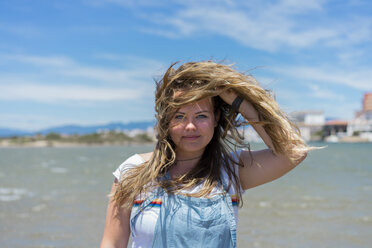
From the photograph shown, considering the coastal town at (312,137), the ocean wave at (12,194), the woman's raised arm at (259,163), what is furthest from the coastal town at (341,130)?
the woman's raised arm at (259,163)

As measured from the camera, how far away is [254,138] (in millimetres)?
2486

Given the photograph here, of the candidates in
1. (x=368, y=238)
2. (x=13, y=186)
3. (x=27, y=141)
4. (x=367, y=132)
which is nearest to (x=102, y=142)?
(x=27, y=141)

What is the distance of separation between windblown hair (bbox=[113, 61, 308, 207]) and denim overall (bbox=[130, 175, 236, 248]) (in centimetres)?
6

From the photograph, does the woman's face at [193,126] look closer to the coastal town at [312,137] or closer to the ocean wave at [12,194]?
the ocean wave at [12,194]

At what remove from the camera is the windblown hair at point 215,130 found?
6.67ft

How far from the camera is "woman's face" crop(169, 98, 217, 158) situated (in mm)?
2062

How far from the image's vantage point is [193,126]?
2.05 m

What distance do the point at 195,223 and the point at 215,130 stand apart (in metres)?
0.59

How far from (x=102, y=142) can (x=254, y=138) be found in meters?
141

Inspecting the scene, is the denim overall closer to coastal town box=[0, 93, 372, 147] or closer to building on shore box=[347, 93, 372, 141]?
coastal town box=[0, 93, 372, 147]

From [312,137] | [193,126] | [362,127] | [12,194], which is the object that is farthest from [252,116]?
[362,127]

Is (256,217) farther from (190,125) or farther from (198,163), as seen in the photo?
(190,125)

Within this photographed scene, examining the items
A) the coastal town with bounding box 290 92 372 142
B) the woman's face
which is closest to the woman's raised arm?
the woman's face

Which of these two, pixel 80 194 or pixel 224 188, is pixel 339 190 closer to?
pixel 80 194
